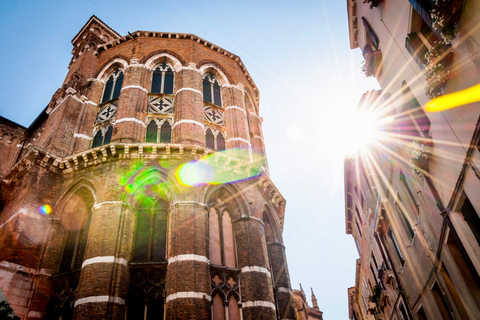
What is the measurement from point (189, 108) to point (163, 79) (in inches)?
129

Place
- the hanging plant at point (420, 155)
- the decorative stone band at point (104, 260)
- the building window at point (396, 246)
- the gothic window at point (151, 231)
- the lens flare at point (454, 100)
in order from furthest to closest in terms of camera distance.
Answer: the building window at point (396, 246) → the gothic window at point (151, 231) → the decorative stone band at point (104, 260) → the hanging plant at point (420, 155) → the lens flare at point (454, 100)

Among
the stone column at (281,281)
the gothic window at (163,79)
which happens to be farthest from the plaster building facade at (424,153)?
the gothic window at (163,79)

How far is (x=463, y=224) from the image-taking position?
27.4ft

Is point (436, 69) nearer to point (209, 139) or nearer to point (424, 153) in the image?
point (424, 153)

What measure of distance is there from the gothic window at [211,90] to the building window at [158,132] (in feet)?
10.3

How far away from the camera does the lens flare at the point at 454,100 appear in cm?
686

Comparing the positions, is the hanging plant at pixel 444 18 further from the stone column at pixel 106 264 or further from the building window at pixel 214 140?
the stone column at pixel 106 264

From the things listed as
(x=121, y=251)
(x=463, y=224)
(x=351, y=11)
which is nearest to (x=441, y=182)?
(x=463, y=224)

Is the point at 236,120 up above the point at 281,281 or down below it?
above

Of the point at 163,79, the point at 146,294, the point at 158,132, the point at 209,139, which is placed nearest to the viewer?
the point at 146,294

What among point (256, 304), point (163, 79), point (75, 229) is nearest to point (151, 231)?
point (75, 229)

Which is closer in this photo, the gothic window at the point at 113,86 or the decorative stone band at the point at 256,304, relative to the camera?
the decorative stone band at the point at 256,304

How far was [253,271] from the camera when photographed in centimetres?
1396

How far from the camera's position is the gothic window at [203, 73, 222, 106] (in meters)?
19.9
